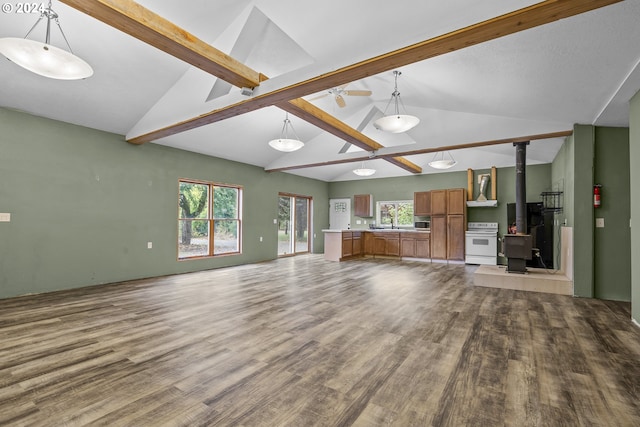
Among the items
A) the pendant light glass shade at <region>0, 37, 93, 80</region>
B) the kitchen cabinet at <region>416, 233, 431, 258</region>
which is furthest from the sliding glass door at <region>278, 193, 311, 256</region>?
the pendant light glass shade at <region>0, 37, 93, 80</region>

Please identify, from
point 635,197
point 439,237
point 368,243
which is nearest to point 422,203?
point 439,237

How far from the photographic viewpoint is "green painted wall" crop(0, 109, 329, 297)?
4.53m

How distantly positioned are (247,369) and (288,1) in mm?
3527

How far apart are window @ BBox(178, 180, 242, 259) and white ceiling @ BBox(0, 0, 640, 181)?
1.26 m

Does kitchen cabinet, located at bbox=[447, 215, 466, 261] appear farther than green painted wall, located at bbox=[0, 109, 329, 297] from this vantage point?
Yes

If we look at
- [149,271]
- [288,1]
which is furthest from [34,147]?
[288,1]

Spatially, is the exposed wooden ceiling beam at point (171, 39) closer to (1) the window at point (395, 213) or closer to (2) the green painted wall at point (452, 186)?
(2) the green painted wall at point (452, 186)

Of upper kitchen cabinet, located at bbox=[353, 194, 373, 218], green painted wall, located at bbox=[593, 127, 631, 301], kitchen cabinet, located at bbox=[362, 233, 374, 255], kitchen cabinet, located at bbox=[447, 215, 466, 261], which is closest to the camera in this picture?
green painted wall, located at bbox=[593, 127, 631, 301]

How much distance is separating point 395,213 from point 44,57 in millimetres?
9086

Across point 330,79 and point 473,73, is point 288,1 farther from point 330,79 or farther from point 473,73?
point 473,73

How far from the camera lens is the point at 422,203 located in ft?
29.9

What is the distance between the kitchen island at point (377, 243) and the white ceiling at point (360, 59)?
356 centimetres

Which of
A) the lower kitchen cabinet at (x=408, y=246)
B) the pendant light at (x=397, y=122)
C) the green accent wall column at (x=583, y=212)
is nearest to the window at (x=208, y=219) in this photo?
the pendant light at (x=397, y=122)

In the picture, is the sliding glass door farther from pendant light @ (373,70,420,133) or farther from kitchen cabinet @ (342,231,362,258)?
pendant light @ (373,70,420,133)
